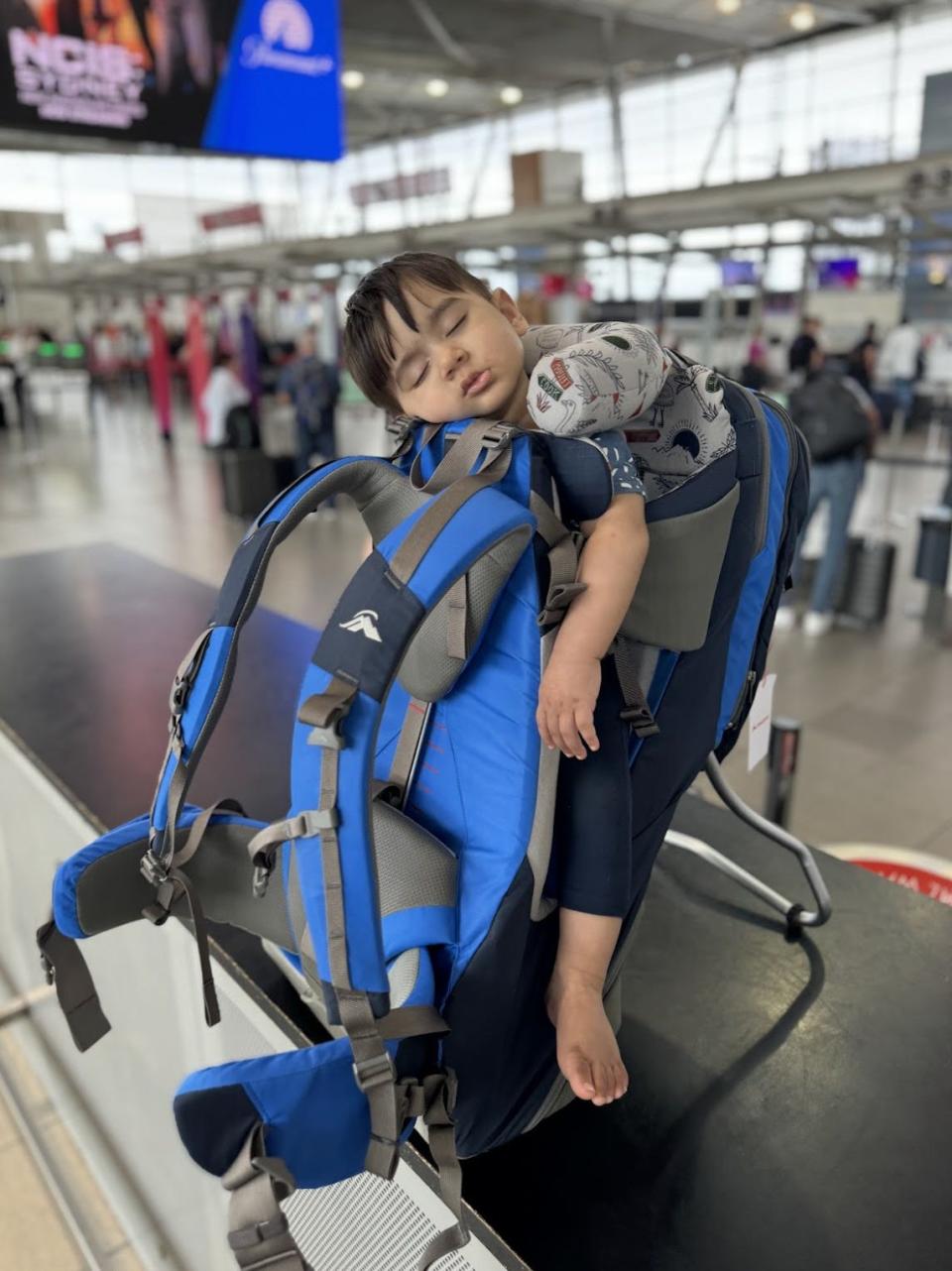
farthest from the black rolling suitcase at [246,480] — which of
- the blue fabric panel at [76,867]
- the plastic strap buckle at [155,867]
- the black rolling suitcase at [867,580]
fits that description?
the plastic strap buckle at [155,867]

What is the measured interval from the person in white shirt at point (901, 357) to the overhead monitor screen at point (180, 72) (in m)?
7.23

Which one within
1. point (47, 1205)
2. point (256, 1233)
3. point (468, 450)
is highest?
point (468, 450)

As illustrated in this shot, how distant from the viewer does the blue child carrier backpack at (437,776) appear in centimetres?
68

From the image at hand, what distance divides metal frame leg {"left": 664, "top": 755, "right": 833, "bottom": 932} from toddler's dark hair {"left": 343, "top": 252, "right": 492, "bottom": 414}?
0.63 meters

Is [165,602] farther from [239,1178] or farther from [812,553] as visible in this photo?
[812,553]

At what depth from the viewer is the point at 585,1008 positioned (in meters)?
0.83

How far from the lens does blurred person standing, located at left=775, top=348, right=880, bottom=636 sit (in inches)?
173

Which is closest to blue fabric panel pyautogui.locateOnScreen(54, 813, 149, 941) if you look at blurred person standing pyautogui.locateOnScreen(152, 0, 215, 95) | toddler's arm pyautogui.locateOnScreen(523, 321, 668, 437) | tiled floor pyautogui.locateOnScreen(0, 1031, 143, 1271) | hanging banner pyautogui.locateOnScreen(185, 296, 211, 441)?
toddler's arm pyautogui.locateOnScreen(523, 321, 668, 437)

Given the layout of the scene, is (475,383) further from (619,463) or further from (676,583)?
(676,583)

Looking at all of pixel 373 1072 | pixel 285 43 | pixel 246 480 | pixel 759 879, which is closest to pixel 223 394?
pixel 246 480

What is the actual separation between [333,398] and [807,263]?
3622 mm

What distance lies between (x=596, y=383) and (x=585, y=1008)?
0.56 m

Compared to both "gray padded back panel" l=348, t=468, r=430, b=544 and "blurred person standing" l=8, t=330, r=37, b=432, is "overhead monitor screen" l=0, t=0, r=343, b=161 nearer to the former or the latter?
"gray padded back panel" l=348, t=468, r=430, b=544

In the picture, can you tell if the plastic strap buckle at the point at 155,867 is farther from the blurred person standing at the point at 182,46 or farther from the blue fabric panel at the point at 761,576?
the blurred person standing at the point at 182,46
